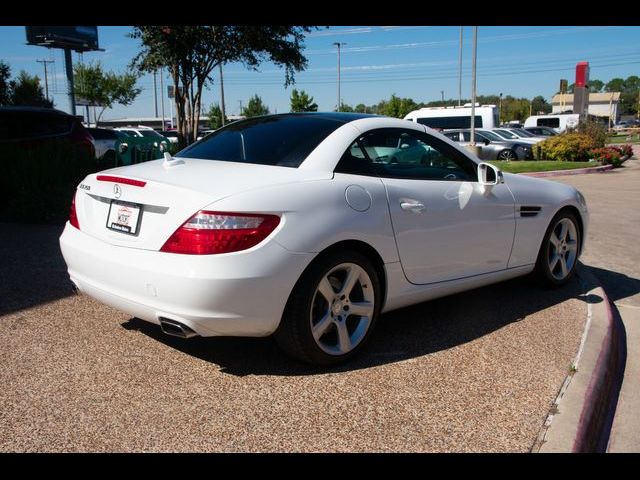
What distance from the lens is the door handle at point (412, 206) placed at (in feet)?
13.0

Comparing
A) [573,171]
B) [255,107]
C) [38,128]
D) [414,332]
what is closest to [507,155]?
[573,171]

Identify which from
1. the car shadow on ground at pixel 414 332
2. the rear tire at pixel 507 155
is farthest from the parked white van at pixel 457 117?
the car shadow on ground at pixel 414 332

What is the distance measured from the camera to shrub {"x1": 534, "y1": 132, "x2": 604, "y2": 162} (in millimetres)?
23375

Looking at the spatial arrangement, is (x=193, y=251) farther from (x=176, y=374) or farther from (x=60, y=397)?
(x=60, y=397)

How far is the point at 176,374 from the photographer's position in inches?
140

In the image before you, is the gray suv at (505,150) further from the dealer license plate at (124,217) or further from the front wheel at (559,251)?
the dealer license plate at (124,217)

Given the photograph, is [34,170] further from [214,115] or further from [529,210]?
[214,115]

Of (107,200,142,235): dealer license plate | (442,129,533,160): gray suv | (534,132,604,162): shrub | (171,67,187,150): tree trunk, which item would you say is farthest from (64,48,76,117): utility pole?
(107,200,142,235): dealer license plate

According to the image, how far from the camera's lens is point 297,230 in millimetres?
3359

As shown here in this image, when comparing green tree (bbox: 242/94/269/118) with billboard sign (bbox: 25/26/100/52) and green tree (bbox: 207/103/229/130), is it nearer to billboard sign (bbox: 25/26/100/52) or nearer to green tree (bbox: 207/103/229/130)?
green tree (bbox: 207/103/229/130)
